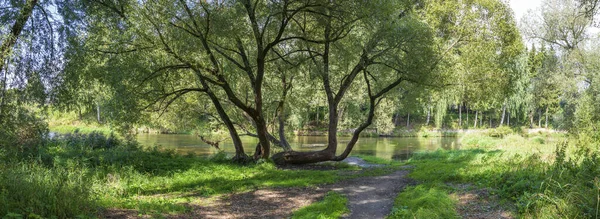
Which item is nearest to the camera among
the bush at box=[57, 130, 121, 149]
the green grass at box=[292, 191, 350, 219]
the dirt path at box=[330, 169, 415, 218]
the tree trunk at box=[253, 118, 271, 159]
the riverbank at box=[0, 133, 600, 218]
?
the riverbank at box=[0, 133, 600, 218]

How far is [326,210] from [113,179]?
599 cm

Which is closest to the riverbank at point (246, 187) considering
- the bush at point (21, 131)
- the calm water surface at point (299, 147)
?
the bush at point (21, 131)

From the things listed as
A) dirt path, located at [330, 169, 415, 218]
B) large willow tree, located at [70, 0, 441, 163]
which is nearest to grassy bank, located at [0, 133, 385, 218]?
dirt path, located at [330, 169, 415, 218]

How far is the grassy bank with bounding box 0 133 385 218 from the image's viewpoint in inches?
227

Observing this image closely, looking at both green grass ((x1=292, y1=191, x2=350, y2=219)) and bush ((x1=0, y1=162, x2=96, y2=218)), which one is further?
green grass ((x1=292, y1=191, x2=350, y2=219))

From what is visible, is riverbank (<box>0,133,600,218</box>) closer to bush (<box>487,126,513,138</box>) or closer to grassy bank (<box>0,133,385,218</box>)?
grassy bank (<box>0,133,385,218</box>)

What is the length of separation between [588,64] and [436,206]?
32.3m

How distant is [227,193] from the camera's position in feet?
33.5

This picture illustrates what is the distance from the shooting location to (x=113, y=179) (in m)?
10.0

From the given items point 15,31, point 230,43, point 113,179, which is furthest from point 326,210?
point 230,43

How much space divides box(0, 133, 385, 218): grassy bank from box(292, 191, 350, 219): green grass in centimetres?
250

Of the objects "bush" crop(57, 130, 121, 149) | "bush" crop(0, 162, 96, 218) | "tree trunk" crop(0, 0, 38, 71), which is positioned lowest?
"bush" crop(0, 162, 96, 218)

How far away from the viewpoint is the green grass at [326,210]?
285 inches

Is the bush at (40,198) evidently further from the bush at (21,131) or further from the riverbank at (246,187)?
the bush at (21,131)
